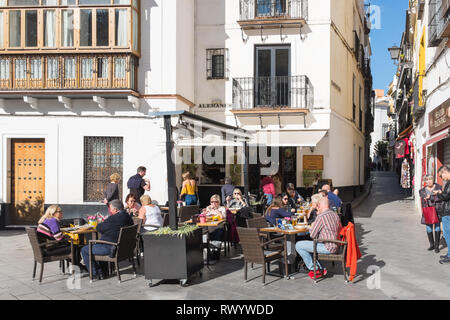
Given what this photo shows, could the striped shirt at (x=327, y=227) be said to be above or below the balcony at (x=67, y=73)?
below

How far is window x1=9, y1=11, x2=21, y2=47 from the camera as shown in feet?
45.5

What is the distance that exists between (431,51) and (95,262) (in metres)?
12.8

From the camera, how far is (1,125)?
1438 centimetres

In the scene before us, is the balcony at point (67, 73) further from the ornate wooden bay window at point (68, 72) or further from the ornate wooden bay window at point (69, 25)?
the ornate wooden bay window at point (69, 25)

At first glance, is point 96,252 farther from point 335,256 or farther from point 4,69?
point 4,69

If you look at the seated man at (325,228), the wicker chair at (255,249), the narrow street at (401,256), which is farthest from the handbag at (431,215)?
the wicker chair at (255,249)

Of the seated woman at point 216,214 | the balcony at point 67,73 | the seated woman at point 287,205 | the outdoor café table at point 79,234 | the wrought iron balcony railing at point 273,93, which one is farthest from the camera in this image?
the wrought iron balcony railing at point 273,93

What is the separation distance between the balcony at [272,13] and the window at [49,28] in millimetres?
6365

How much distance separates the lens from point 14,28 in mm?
13914

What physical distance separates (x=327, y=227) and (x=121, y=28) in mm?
9464

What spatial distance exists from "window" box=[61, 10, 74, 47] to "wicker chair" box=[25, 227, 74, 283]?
311 inches

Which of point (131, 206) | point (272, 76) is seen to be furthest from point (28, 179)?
point (272, 76)

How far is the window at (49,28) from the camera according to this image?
13867 mm
